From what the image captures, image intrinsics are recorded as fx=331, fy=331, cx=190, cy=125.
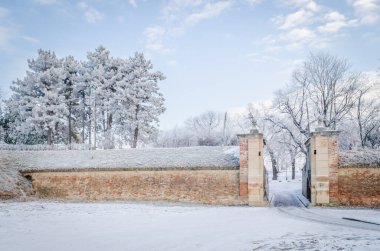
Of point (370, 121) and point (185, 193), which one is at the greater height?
point (370, 121)

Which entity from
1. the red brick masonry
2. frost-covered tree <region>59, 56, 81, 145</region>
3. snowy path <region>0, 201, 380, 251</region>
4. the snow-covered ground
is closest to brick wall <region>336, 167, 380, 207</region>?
the red brick masonry

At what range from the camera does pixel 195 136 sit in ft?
227

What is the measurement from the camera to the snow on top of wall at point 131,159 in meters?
21.7

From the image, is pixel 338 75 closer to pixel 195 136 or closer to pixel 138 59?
pixel 138 59

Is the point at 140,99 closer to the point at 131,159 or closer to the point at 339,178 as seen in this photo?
the point at 131,159

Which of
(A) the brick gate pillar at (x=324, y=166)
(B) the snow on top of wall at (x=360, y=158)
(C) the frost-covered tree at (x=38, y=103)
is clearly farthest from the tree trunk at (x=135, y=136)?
(B) the snow on top of wall at (x=360, y=158)

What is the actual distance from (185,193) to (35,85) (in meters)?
26.6

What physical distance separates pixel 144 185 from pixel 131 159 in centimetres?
259

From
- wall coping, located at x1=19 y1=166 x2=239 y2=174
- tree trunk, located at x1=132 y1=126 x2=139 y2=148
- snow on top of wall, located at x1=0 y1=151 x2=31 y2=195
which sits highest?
tree trunk, located at x1=132 y1=126 x2=139 y2=148

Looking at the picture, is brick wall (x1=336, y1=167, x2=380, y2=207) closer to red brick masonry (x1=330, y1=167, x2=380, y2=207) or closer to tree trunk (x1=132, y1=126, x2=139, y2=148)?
red brick masonry (x1=330, y1=167, x2=380, y2=207)

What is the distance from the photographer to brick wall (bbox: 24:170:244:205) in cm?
2069

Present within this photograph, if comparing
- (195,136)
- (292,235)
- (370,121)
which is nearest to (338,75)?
(370,121)

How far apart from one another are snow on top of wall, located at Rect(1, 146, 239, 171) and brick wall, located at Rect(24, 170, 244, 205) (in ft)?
1.40

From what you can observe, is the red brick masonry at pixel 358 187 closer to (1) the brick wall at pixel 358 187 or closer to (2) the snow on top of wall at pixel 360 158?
(1) the brick wall at pixel 358 187
